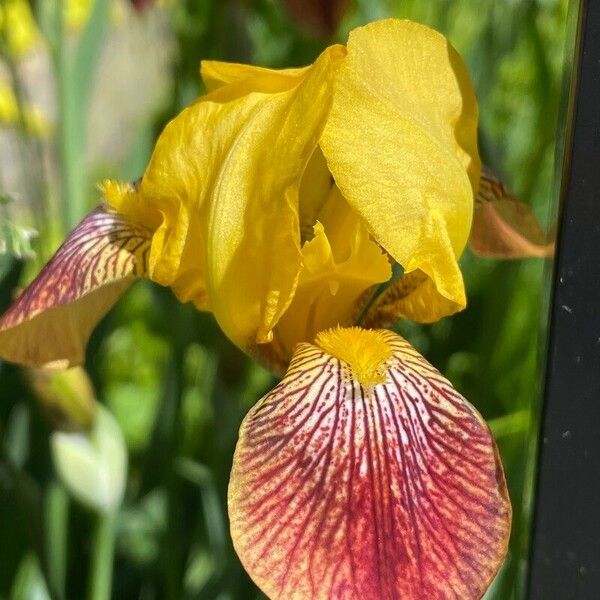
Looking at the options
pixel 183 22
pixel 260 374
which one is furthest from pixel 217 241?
pixel 183 22

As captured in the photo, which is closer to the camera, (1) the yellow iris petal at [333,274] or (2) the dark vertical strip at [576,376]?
(2) the dark vertical strip at [576,376]

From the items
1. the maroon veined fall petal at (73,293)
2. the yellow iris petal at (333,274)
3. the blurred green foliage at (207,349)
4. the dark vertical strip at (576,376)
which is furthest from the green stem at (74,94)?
the dark vertical strip at (576,376)

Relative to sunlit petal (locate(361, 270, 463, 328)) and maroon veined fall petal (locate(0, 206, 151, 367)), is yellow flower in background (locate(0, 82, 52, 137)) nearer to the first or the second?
maroon veined fall petal (locate(0, 206, 151, 367))

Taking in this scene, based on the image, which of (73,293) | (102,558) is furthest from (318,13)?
(102,558)

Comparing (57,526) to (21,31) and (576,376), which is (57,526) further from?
(21,31)

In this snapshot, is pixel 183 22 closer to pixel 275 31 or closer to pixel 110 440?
pixel 275 31

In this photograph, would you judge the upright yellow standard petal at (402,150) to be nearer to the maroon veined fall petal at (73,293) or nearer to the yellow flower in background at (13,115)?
the maroon veined fall petal at (73,293)
